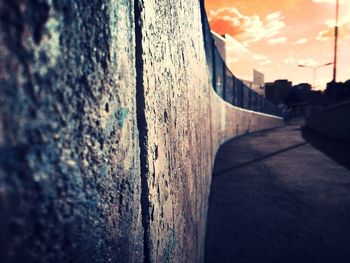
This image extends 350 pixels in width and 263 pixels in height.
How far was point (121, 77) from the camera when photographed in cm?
55

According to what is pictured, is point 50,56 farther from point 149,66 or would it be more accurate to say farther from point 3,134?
point 149,66

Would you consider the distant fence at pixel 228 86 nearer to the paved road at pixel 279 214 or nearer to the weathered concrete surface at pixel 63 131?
the paved road at pixel 279 214

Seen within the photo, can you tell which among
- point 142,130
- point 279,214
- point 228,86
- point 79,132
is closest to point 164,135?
point 142,130

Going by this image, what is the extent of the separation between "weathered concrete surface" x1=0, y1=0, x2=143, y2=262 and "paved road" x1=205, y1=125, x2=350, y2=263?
7.17 feet

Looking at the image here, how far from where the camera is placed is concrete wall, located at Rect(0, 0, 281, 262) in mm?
287

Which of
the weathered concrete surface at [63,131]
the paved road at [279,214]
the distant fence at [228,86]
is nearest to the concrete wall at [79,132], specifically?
the weathered concrete surface at [63,131]

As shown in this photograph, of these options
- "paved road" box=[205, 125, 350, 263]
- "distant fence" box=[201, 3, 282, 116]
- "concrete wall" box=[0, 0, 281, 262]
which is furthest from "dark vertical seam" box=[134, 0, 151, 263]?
"distant fence" box=[201, 3, 282, 116]

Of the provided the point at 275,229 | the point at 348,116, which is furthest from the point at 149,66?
the point at 348,116

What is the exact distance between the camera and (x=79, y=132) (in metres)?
0.40

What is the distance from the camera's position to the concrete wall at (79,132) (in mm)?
287

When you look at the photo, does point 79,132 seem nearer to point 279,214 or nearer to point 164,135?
point 164,135

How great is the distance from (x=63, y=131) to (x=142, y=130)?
347mm

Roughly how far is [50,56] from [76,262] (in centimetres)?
32

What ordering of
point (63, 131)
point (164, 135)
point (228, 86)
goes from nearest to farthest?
point (63, 131), point (164, 135), point (228, 86)
